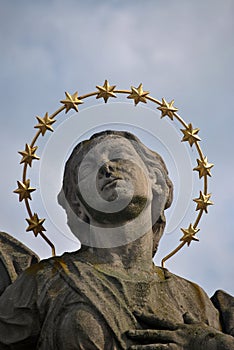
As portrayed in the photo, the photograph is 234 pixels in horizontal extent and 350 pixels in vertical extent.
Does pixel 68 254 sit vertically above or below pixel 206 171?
below

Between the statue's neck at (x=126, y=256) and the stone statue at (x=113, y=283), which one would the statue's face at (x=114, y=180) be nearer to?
the stone statue at (x=113, y=283)

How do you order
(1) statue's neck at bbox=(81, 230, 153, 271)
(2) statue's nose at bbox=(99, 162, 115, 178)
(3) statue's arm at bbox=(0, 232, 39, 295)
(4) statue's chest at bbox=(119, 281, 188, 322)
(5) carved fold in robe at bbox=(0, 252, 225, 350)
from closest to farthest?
(5) carved fold in robe at bbox=(0, 252, 225, 350) → (4) statue's chest at bbox=(119, 281, 188, 322) → (1) statue's neck at bbox=(81, 230, 153, 271) → (2) statue's nose at bbox=(99, 162, 115, 178) → (3) statue's arm at bbox=(0, 232, 39, 295)

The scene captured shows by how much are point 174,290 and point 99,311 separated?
2.75ft

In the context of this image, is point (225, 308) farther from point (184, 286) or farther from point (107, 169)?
point (107, 169)

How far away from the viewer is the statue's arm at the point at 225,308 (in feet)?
31.3

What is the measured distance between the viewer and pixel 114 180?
9461 mm

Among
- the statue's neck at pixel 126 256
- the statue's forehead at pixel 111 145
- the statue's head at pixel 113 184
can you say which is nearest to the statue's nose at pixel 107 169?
the statue's head at pixel 113 184

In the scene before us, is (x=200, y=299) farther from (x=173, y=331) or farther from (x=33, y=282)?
(x=33, y=282)

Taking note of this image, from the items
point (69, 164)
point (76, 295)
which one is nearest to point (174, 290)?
point (76, 295)

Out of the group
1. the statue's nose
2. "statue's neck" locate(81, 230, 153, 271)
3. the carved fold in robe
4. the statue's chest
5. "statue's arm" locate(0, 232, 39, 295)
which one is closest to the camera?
the carved fold in robe

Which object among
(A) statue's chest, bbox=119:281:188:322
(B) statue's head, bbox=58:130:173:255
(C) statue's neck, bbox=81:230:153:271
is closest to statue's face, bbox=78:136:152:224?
(B) statue's head, bbox=58:130:173:255

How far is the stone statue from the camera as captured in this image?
873 cm

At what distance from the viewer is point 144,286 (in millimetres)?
9117

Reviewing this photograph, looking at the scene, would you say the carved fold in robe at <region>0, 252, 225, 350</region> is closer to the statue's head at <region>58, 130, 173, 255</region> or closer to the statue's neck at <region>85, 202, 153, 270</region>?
the statue's neck at <region>85, 202, 153, 270</region>
